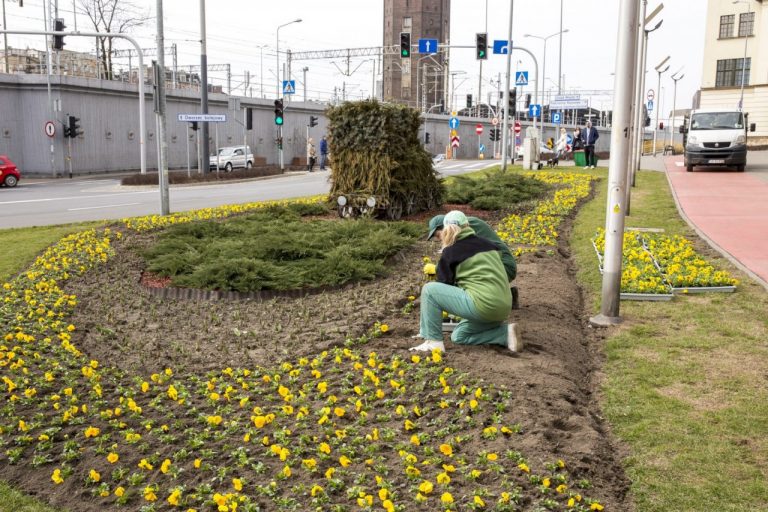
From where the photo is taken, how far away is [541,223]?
14.0 m

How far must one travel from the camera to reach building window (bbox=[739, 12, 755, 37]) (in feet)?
212

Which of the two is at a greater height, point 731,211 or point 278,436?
point 731,211

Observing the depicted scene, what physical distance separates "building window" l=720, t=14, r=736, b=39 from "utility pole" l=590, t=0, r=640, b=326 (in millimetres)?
67232

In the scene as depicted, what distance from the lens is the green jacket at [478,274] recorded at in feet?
19.3

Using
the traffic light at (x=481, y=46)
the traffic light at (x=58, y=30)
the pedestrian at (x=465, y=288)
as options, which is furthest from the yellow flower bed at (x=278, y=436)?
the traffic light at (x=481, y=46)

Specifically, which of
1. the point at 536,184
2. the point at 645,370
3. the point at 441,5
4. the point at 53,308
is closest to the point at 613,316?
the point at 645,370

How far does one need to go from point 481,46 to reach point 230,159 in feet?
59.2

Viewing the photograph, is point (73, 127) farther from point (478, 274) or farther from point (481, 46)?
point (478, 274)

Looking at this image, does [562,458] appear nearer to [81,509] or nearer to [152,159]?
[81,509]

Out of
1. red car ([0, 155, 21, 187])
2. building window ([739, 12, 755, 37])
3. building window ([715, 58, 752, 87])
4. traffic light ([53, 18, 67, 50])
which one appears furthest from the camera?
building window ([715, 58, 752, 87])

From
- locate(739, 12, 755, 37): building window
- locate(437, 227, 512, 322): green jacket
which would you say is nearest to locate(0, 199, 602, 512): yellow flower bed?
locate(437, 227, 512, 322): green jacket

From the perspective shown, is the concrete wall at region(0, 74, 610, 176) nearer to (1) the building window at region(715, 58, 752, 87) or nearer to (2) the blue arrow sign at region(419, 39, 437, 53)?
(2) the blue arrow sign at region(419, 39, 437, 53)

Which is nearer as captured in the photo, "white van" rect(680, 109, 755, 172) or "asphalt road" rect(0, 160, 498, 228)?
"asphalt road" rect(0, 160, 498, 228)

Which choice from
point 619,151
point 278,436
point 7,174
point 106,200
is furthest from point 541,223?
point 7,174
